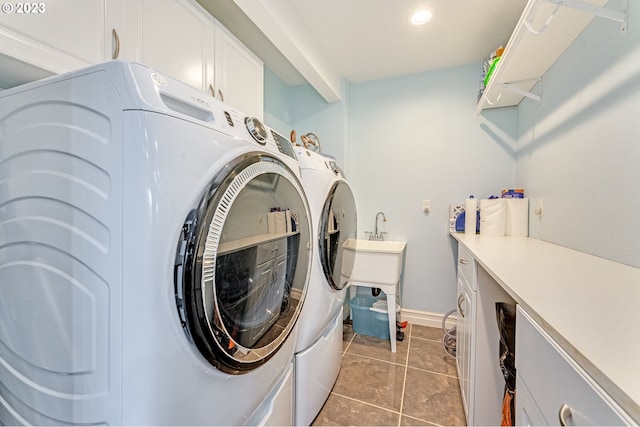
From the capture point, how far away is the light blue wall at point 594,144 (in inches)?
37.9

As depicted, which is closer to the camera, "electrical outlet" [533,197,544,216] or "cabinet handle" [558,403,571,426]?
"cabinet handle" [558,403,571,426]

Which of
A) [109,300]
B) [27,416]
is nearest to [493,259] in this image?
[109,300]

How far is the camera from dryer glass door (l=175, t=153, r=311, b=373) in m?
0.54

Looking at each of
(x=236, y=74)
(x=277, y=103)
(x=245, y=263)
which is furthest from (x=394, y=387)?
(x=277, y=103)

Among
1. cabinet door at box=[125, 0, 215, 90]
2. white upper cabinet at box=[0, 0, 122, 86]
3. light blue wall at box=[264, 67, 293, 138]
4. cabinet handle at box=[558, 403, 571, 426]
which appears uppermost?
light blue wall at box=[264, 67, 293, 138]

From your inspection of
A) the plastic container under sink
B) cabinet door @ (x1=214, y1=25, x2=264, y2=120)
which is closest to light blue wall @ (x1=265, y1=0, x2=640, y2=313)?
the plastic container under sink

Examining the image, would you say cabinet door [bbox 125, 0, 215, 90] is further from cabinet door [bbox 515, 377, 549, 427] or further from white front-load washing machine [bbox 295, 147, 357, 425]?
cabinet door [bbox 515, 377, 549, 427]

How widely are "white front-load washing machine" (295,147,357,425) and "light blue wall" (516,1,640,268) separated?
117 centimetres

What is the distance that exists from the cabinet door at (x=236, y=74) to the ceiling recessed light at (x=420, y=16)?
1.11 m

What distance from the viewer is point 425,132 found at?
94.7 inches

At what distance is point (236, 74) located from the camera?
5.27 ft

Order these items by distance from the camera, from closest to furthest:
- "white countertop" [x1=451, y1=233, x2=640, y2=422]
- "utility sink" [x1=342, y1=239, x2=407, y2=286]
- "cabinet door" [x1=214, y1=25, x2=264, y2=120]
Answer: "white countertop" [x1=451, y1=233, x2=640, y2=422] < "cabinet door" [x1=214, y1=25, x2=264, y2=120] < "utility sink" [x1=342, y1=239, x2=407, y2=286]

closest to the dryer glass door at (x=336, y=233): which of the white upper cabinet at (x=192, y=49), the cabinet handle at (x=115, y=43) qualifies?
the white upper cabinet at (x=192, y=49)

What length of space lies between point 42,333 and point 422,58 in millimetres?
2782
